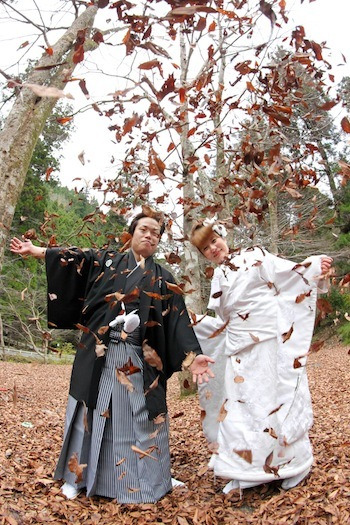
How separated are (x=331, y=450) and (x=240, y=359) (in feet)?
3.76

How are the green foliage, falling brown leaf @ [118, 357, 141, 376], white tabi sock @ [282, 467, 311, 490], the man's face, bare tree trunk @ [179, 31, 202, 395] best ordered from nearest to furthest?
falling brown leaf @ [118, 357, 141, 376] < white tabi sock @ [282, 467, 311, 490] < the man's face < bare tree trunk @ [179, 31, 202, 395] < the green foliage

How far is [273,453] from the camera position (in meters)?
2.62

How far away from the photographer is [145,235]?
293 centimetres

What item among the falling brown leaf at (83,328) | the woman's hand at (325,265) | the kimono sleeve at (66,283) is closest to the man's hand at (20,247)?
the kimono sleeve at (66,283)

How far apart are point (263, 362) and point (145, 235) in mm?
1111

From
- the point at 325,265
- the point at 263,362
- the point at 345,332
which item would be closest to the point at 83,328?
the point at 263,362

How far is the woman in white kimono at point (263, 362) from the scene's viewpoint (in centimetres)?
262

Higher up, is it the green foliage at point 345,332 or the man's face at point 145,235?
the man's face at point 145,235

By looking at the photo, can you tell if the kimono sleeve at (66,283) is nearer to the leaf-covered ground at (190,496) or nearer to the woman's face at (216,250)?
the leaf-covered ground at (190,496)

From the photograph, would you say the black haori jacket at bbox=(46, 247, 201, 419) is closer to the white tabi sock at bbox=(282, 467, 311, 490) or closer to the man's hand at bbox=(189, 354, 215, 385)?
the man's hand at bbox=(189, 354, 215, 385)

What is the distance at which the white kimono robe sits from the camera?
8.60 ft

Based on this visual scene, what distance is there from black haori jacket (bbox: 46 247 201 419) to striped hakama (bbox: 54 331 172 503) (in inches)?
2.8

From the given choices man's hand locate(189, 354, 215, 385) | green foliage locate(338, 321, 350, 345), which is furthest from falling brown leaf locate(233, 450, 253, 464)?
green foliage locate(338, 321, 350, 345)

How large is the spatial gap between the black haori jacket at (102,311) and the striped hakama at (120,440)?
→ 70mm
